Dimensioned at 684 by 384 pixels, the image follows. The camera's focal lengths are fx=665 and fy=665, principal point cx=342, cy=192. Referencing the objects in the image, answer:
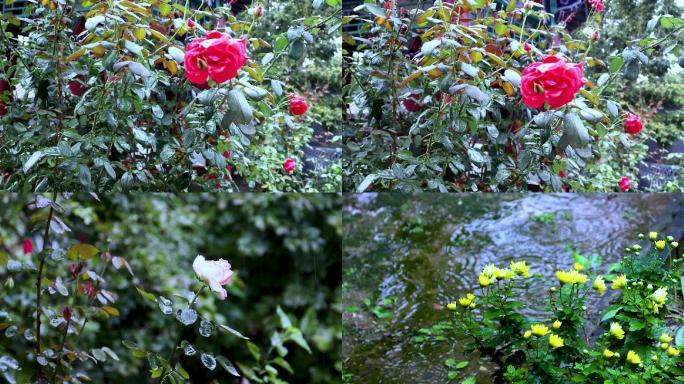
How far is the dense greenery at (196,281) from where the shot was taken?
169 centimetres

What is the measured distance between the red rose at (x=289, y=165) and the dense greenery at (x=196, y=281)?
0.22 metres

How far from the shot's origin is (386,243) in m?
2.40

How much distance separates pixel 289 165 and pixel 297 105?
215mm

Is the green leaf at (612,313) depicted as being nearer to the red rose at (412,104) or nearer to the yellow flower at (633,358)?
the yellow flower at (633,358)

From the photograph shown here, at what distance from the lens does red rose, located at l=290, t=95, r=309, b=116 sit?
210 centimetres

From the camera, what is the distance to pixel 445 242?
236 centimetres

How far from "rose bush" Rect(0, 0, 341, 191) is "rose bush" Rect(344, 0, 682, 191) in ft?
0.67

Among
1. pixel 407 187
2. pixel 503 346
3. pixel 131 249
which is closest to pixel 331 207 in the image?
pixel 407 187

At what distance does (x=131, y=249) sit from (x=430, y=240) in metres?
1.05

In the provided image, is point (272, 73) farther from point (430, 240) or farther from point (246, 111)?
point (430, 240)

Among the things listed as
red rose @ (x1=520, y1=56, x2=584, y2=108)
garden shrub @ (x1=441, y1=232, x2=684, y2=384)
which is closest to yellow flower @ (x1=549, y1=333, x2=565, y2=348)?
garden shrub @ (x1=441, y1=232, x2=684, y2=384)

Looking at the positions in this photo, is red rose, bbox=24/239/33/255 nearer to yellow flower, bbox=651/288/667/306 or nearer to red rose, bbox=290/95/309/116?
red rose, bbox=290/95/309/116

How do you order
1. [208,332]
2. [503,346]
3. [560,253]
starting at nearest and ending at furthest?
1. [208,332]
2. [503,346]
3. [560,253]

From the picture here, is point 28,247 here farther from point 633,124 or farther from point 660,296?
point 633,124
